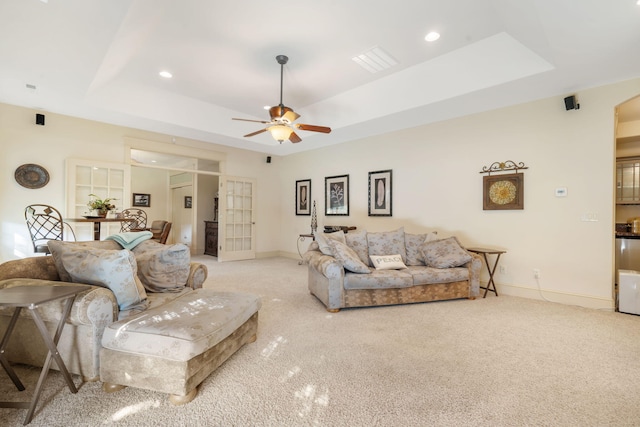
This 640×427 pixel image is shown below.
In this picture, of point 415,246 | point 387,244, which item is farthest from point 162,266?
point 415,246

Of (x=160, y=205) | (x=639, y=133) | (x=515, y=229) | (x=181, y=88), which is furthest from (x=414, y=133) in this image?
(x=160, y=205)

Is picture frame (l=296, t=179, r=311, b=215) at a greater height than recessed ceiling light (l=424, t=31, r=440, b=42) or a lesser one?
lesser

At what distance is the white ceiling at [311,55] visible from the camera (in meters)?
2.46

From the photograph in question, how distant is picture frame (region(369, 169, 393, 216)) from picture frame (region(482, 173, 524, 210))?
160 cm

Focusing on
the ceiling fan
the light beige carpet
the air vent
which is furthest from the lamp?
the light beige carpet

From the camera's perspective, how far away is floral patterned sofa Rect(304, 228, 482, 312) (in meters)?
3.35

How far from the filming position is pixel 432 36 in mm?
3205

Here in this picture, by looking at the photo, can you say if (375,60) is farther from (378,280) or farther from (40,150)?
(40,150)

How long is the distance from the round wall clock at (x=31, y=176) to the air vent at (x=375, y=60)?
507 centimetres

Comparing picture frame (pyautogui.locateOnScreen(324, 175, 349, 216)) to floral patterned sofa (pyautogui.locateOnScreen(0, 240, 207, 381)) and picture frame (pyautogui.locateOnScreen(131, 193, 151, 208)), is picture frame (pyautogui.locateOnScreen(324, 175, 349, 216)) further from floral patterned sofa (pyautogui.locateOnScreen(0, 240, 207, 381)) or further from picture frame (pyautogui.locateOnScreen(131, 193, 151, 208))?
picture frame (pyautogui.locateOnScreen(131, 193, 151, 208))

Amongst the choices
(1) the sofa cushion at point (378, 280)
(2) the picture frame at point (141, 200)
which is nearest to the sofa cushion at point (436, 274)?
(1) the sofa cushion at point (378, 280)

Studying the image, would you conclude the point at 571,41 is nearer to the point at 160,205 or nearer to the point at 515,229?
the point at 515,229

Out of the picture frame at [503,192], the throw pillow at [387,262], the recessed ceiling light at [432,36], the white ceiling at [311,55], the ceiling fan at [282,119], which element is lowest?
the throw pillow at [387,262]

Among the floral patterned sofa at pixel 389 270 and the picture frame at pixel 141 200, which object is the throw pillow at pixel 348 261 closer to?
the floral patterned sofa at pixel 389 270
